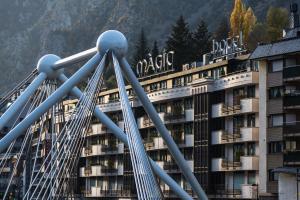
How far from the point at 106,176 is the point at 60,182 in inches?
2782

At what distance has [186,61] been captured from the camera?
136 meters

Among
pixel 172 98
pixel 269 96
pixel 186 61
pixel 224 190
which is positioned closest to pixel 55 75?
pixel 269 96

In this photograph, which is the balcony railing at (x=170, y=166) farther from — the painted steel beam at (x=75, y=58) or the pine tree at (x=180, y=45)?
the painted steel beam at (x=75, y=58)

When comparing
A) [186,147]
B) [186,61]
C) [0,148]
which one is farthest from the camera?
[186,61]

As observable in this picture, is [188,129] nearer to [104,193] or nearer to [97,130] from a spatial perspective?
[104,193]

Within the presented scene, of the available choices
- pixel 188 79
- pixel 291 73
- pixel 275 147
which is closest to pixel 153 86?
pixel 188 79

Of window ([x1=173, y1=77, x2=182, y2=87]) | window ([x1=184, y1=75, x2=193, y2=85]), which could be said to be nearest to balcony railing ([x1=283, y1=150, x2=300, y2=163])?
window ([x1=184, y1=75, x2=193, y2=85])

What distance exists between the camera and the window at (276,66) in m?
79.6

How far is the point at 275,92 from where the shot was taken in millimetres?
79812

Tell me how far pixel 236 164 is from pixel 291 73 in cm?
1180

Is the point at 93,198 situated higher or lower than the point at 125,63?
lower

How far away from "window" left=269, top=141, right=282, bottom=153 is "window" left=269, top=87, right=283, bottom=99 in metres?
4.42

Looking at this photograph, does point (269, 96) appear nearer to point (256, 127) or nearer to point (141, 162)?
point (256, 127)

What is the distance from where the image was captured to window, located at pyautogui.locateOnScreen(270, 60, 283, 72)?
3132 inches
